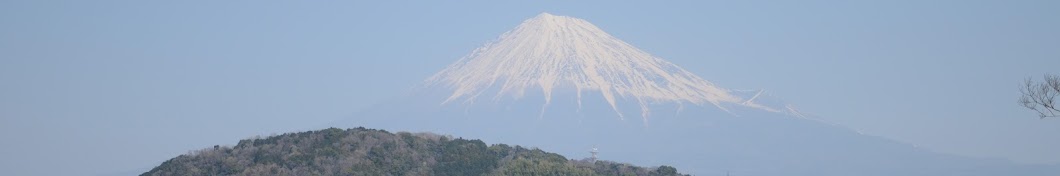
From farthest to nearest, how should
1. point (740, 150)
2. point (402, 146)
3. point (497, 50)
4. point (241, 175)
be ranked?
point (497, 50) < point (740, 150) < point (402, 146) < point (241, 175)

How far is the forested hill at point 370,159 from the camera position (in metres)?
51.9

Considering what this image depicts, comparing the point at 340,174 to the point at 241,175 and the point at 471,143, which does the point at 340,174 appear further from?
the point at 471,143

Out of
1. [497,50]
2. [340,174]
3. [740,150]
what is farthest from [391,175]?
[497,50]

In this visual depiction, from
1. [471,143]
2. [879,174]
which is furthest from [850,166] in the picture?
[471,143]

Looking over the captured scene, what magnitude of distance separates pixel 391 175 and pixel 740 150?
3876 inches

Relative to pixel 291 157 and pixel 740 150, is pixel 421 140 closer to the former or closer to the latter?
pixel 291 157

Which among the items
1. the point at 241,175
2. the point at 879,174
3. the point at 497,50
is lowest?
the point at 241,175

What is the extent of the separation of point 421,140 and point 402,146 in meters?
1.59

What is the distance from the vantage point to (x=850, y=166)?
495 ft

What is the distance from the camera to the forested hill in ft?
170

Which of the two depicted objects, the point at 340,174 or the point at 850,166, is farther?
the point at 850,166

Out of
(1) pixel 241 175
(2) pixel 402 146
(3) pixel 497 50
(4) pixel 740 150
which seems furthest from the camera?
(3) pixel 497 50

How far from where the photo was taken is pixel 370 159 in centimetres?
5316

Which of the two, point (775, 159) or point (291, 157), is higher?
point (775, 159)
